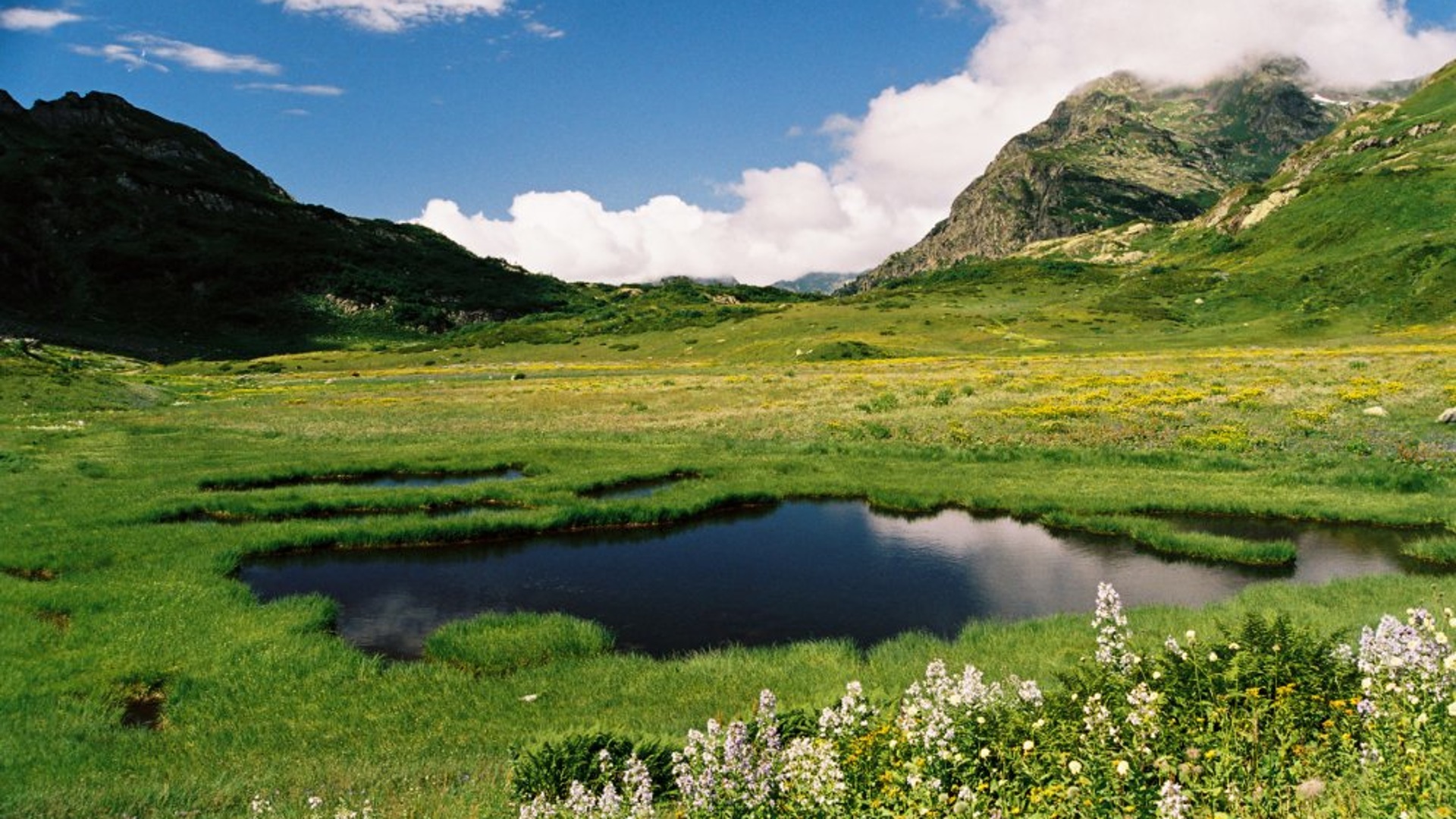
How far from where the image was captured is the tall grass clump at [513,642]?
15336 millimetres

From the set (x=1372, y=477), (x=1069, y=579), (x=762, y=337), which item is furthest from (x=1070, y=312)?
(x=1069, y=579)

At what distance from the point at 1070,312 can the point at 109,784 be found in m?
153

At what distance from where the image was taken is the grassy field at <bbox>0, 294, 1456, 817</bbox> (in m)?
11.3

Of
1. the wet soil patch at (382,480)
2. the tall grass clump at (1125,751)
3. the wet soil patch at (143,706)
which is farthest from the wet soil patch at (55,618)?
the tall grass clump at (1125,751)

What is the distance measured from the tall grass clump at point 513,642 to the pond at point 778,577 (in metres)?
0.82

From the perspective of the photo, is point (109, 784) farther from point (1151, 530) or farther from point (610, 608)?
point (1151, 530)

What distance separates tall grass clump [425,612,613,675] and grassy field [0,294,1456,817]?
0.08 metres

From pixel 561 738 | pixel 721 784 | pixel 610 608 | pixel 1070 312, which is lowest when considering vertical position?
pixel 610 608

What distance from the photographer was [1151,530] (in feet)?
76.9

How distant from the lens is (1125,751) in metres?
6.73

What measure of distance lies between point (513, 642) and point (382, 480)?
24.3 meters

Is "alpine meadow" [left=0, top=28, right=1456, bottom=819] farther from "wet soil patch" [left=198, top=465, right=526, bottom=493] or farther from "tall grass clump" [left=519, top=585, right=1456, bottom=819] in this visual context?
"wet soil patch" [left=198, top=465, right=526, bottom=493]

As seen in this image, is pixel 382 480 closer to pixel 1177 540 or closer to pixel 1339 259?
pixel 1177 540

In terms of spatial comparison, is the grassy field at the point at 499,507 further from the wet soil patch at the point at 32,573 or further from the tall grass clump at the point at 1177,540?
Result: the tall grass clump at the point at 1177,540
